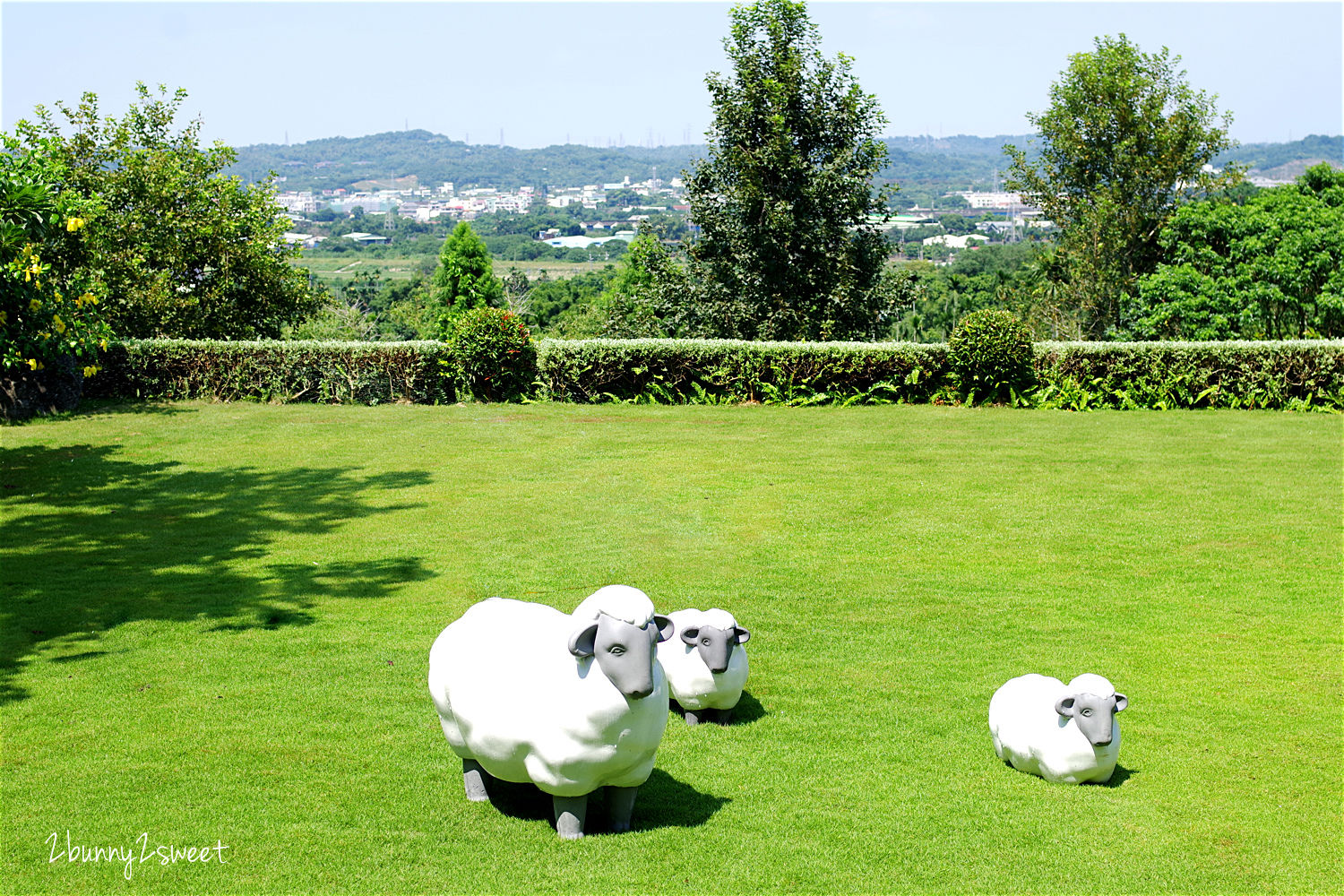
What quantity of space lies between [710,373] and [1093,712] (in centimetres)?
1562

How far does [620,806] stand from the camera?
594 cm

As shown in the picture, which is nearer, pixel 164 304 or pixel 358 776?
pixel 358 776

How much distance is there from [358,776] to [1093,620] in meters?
6.64

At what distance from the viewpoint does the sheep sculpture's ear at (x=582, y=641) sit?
534cm

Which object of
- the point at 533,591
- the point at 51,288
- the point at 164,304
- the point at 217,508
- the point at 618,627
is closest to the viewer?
the point at 618,627

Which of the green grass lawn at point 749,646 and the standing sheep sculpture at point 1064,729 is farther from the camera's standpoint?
the standing sheep sculpture at point 1064,729

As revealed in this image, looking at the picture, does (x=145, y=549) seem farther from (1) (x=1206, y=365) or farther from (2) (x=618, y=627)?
(1) (x=1206, y=365)

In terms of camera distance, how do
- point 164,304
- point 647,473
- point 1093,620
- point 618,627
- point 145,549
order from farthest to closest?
1. point 164,304
2. point 647,473
3. point 145,549
4. point 1093,620
5. point 618,627

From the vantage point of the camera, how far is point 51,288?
12.7 metres

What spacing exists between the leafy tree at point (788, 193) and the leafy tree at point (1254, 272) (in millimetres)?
7858

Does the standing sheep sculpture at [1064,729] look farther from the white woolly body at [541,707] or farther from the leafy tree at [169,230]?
the leafy tree at [169,230]

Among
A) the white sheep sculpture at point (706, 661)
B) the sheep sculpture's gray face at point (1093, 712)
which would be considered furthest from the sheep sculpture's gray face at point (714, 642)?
the sheep sculpture's gray face at point (1093, 712)

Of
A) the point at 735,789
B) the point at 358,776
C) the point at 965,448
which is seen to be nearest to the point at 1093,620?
the point at 735,789

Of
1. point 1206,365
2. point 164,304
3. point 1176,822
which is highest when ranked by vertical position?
point 164,304
